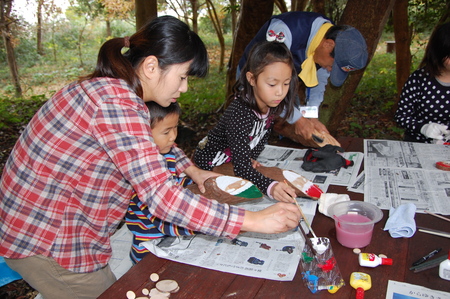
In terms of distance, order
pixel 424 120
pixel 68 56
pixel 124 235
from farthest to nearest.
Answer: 1. pixel 68 56
2. pixel 424 120
3. pixel 124 235

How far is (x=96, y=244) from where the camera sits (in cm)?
131

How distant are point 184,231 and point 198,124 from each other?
13.1ft

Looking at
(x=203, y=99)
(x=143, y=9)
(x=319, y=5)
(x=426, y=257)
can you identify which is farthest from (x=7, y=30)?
(x=426, y=257)

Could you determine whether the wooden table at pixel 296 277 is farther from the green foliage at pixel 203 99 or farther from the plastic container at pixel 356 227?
the green foliage at pixel 203 99

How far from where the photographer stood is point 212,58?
13828 mm

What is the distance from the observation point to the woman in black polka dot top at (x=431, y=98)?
220 centimetres

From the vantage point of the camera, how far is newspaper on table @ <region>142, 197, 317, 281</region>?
3.97 feet

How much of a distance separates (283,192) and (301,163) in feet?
2.02

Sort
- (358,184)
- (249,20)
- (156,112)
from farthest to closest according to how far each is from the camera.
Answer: (249,20), (358,184), (156,112)

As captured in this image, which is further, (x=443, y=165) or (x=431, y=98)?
(x=431, y=98)

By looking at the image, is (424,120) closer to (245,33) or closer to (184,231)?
(184,231)

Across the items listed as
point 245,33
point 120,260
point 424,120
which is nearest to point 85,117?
point 120,260

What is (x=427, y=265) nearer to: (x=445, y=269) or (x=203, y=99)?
(x=445, y=269)

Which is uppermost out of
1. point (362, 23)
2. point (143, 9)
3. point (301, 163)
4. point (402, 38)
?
point (143, 9)
